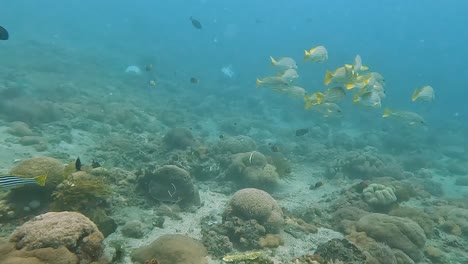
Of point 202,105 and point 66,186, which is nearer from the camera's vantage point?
point 66,186

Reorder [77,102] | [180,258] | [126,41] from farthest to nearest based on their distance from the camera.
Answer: [126,41], [77,102], [180,258]

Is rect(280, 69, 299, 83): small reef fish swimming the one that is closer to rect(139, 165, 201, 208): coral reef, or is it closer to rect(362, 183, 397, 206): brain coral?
rect(362, 183, 397, 206): brain coral

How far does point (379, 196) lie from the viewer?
1048 centimetres

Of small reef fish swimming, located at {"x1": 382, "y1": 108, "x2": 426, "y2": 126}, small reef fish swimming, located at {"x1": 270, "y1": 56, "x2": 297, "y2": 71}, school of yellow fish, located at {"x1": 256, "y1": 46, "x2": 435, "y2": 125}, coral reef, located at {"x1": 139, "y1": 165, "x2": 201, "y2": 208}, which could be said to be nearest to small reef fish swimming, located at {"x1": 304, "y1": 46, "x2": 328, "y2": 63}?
school of yellow fish, located at {"x1": 256, "y1": 46, "x2": 435, "y2": 125}

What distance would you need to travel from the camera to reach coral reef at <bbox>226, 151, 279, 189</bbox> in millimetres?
12258

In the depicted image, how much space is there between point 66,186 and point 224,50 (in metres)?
71.3

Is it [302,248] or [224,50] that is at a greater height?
[224,50]

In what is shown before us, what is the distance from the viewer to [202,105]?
89.9ft

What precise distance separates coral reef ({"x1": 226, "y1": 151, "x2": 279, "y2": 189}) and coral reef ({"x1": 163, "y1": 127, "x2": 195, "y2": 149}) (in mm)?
2442

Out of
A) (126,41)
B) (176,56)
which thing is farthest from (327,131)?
(126,41)

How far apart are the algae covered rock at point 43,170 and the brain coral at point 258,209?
389 centimetres

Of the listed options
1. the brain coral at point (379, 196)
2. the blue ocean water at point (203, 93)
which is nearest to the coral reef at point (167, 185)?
the blue ocean water at point (203, 93)

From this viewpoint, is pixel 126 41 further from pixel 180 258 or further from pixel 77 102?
pixel 180 258

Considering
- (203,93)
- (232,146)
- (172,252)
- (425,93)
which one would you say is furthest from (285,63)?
(203,93)
